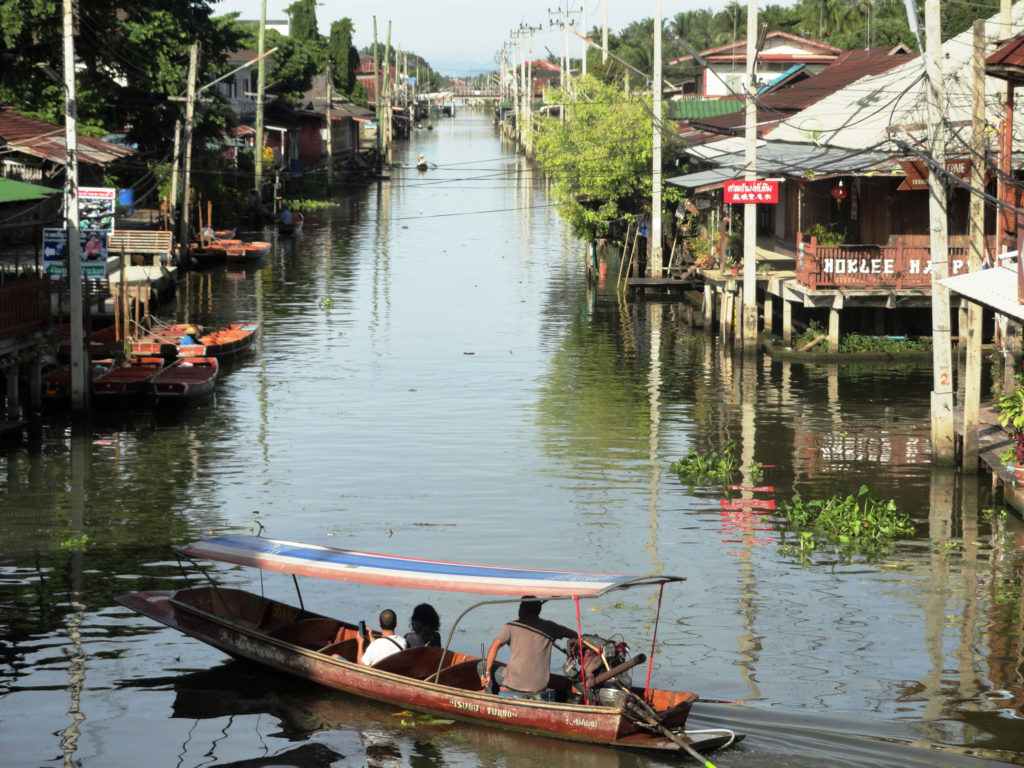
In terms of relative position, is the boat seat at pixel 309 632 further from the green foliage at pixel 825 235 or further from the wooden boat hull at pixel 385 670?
the green foliage at pixel 825 235

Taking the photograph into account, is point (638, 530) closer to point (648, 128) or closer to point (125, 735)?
point (125, 735)

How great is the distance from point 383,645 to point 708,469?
11.5 m

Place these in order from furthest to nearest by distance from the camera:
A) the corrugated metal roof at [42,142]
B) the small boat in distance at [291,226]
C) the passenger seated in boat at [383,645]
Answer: the small boat in distance at [291,226] → the corrugated metal roof at [42,142] → the passenger seated in boat at [383,645]

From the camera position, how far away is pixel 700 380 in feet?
111

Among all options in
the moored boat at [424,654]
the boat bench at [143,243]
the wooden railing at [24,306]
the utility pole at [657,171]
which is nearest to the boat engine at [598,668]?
the moored boat at [424,654]

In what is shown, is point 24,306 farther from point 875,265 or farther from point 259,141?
point 259,141

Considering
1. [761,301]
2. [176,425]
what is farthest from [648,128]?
[176,425]

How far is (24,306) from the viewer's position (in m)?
26.7

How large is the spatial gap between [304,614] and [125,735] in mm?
2695

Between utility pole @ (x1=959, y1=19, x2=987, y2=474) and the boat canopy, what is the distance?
409 inches

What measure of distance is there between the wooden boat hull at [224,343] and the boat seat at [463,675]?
21.3m

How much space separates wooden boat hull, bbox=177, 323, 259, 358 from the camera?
111 feet

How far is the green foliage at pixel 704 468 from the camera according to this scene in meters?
24.4

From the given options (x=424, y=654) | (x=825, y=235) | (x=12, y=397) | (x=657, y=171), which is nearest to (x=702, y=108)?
(x=657, y=171)
